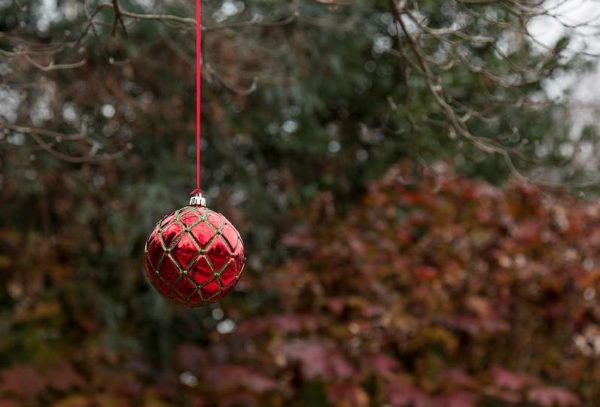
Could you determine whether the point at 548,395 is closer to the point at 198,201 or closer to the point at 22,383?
the point at 22,383

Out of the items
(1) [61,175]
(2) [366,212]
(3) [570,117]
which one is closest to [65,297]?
(1) [61,175]

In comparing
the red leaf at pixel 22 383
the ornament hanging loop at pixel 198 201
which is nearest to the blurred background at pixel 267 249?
the red leaf at pixel 22 383

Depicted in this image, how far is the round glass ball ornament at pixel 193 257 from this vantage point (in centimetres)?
136

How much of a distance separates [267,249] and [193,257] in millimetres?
2337

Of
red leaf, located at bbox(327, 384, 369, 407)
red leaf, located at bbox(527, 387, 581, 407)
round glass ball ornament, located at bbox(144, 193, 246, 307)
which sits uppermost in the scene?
round glass ball ornament, located at bbox(144, 193, 246, 307)

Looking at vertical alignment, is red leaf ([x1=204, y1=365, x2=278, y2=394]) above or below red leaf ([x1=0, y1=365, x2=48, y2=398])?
below

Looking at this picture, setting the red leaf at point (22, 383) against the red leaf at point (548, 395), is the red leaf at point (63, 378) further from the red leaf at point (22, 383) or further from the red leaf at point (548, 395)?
the red leaf at point (548, 395)

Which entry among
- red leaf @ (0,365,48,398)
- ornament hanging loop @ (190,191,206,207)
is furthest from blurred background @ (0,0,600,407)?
ornament hanging loop @ (190,191,206,207)

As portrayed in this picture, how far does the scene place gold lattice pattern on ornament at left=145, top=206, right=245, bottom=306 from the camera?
1.36 meters

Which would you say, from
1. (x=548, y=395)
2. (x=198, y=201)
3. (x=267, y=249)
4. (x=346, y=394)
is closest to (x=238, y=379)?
(x=346, y=394)

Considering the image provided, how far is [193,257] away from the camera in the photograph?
4.47 feet

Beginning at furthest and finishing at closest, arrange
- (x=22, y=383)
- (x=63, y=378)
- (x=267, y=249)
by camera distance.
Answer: (x=267, y=249), (x=63, y=378), (x=22, y=383)

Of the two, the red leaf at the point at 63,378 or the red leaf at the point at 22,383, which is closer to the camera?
the red leaf at the point at 22,383

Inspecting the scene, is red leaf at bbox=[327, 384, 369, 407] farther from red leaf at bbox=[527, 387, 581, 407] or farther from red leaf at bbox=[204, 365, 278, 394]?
red leaf at bbox=[527, 387, 581, 407]
